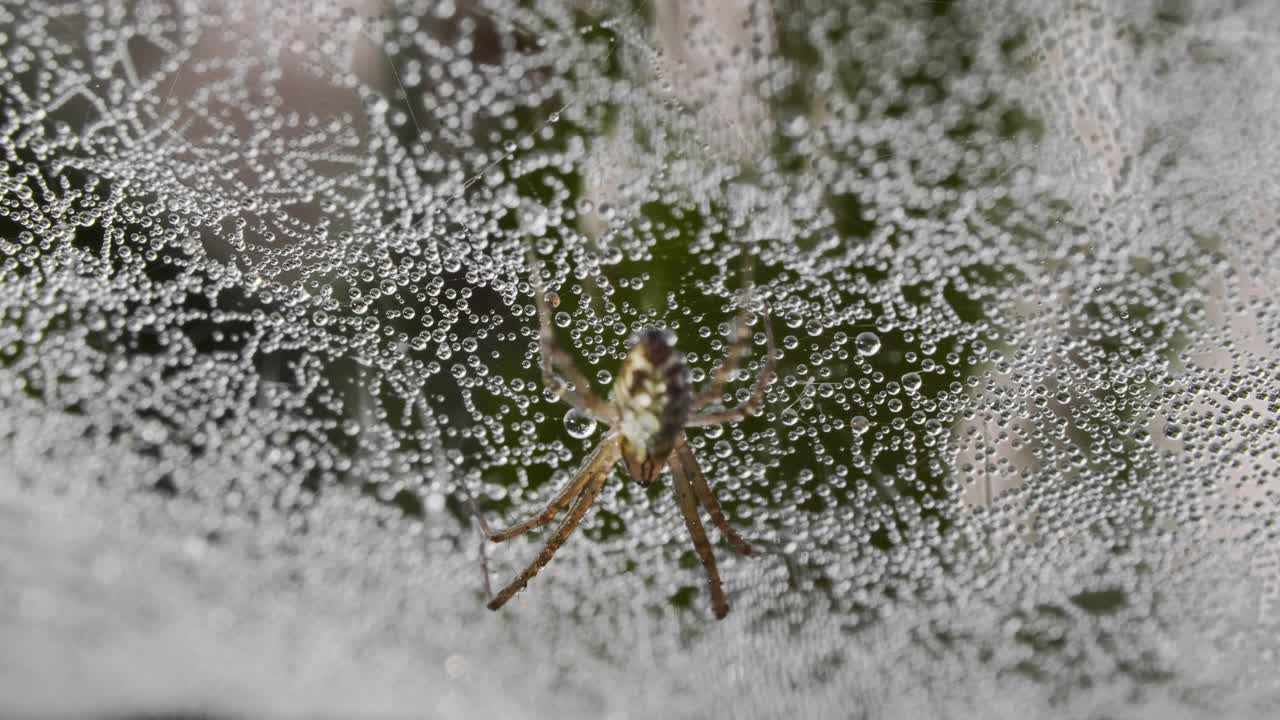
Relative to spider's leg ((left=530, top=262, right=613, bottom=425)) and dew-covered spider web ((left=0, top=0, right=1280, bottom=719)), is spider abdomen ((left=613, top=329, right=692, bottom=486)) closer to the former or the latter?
spider's leg ((left=530, top=262, right=613, bottom=425))

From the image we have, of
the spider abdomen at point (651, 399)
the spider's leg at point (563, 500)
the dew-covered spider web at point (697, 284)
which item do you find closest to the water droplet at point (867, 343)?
the dew-covered spider web at point (697, 284)

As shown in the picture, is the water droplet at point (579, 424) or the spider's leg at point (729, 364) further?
the water droplet at point (579, 424)

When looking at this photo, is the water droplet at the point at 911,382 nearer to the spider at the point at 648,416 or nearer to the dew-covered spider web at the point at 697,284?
the dew-covered spider web at the point at 697,284

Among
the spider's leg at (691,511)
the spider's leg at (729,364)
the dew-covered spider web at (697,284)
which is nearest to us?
the dew-covered spider web at (697,284)

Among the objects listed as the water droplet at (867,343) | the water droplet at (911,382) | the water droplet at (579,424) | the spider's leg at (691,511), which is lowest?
the spider's leg at (691,511)

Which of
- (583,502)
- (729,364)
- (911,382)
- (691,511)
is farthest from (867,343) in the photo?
(583,502)

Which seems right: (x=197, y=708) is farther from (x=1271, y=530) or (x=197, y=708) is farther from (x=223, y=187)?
(x=1271, y=530)

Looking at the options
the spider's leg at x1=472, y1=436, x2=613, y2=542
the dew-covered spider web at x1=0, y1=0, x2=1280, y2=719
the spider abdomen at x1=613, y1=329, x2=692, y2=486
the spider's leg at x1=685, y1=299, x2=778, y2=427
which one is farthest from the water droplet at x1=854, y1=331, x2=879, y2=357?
the spider's leg at x1=472, y1=436, x2=613, y2=542

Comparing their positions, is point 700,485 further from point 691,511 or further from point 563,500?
point 563,500


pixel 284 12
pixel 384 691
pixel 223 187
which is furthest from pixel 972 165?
pixel 384 691
